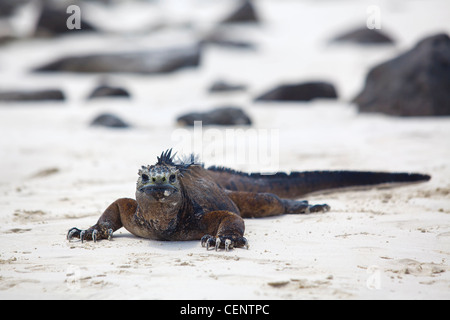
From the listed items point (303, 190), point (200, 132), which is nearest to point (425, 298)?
point (303, 190)

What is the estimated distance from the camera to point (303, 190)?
19.1ft

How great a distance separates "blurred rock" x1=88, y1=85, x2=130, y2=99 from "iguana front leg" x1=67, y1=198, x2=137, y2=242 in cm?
845

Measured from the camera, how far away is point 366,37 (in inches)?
698

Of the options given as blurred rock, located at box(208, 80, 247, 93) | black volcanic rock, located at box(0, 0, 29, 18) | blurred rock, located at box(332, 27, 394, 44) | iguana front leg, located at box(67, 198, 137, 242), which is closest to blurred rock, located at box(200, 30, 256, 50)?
blurred rock, located at box(332, 27, 394, 44)

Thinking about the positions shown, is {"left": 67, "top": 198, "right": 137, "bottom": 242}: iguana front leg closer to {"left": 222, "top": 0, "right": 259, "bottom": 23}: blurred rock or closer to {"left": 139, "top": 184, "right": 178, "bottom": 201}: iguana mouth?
{"left": 139, "top": 184, "right": 178, "bottom": 201}: iguana mouth

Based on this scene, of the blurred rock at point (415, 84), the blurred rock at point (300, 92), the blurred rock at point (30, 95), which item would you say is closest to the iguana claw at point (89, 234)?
the blurred rock at point (415, 84)

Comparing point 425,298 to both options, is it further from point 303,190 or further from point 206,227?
point 303,190

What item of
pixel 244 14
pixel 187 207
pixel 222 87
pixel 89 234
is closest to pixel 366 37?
pixel 222 87

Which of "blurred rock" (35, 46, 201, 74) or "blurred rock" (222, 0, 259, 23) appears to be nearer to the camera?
"blurred rock" (35, 46, 201, 74)

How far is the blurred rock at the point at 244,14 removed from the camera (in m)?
23.3

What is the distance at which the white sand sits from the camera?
3.03m

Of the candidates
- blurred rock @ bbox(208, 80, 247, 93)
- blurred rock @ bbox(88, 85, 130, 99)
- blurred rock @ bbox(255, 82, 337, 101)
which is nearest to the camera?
blurred rock @ bbox(255, 82, 337, 101)

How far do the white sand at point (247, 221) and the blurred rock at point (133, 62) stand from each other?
0.49 m

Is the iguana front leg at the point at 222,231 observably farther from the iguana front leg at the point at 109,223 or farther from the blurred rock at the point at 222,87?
the blurred rock at the point at 222,87
